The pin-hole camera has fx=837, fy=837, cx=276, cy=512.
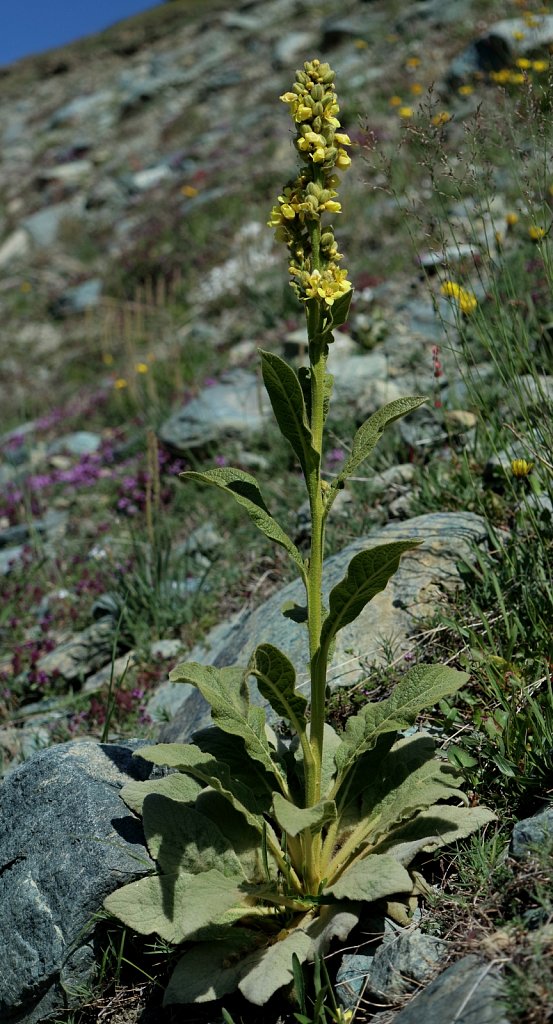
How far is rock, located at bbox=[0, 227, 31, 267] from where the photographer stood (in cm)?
1617

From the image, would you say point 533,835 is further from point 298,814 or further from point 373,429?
point 373,429

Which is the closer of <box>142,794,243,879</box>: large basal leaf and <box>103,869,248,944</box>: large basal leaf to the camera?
<box>103,869,248,944</box>: large basal leaf

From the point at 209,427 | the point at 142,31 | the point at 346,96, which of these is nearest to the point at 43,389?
the point at 209,427

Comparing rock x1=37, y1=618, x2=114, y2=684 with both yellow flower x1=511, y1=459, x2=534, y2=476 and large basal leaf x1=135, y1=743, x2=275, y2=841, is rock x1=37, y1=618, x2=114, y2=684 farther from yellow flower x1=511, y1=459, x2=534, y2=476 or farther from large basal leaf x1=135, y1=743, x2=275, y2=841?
yellow flower x1=511, y1=459, x2=534, y2=476

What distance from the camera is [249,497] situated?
210 centimetres

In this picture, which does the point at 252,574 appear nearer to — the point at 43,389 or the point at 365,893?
the point at 365,893

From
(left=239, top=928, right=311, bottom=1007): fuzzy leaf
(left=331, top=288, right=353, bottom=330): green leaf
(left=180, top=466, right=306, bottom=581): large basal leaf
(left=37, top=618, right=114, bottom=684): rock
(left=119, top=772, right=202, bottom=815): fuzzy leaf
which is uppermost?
(left=331, top=288, right=353, bottom=330): green leaf

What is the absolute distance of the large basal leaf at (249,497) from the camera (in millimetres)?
2033

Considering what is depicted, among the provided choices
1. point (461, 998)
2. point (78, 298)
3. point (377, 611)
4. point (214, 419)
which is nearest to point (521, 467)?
point (377, 611)

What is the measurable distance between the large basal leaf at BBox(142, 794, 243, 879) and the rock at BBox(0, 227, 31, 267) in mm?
15573

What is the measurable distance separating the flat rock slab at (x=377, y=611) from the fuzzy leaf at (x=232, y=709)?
0.56m

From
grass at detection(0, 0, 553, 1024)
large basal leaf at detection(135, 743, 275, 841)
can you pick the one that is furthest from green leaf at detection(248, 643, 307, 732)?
grass at detection(0, 0, 553, 1024)

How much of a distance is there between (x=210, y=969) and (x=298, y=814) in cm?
51

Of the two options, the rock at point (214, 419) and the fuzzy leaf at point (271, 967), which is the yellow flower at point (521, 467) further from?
the rock at point (214, 419)
